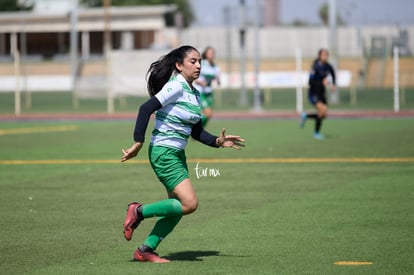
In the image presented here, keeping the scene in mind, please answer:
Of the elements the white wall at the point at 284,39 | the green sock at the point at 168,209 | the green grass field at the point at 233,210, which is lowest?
the white wall at the point at 284,39

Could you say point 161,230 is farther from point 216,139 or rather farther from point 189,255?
point 216,139

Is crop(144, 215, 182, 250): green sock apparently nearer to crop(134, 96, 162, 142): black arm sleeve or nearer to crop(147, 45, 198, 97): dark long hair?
crop(134, 96, 162, 142): black arm sleeve

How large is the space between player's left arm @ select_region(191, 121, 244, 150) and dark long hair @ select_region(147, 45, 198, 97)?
0.53 m

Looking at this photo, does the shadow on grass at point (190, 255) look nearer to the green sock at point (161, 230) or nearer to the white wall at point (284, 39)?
the green sock at point (161, 230)

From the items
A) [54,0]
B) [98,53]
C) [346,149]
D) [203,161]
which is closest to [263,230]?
[203,161]

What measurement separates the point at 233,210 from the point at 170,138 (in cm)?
387

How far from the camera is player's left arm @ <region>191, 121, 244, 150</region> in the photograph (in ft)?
31.0

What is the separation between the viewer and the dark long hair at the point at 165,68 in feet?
31.1

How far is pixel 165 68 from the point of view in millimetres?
9500

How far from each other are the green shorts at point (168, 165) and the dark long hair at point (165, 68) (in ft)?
2.05

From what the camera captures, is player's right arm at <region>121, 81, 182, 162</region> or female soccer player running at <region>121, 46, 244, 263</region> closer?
player's right arm at <region>121, 81, 182, 162</region>

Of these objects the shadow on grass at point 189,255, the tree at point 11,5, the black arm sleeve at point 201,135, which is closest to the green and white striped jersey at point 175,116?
the black arm sleeve at point 201,135

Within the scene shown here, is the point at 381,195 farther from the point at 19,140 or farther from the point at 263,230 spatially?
the point at 19,140

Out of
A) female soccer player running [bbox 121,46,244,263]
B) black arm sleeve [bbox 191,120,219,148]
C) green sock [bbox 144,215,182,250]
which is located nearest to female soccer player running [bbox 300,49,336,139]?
black arm sleeve [bbox 191,120,219,148]
